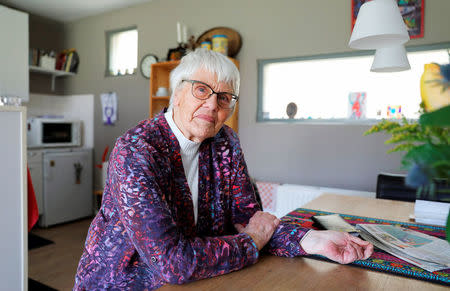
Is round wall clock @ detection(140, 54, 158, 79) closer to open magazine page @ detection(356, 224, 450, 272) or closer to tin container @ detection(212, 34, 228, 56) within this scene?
tin container @ detection(212, 34, 228, 56)

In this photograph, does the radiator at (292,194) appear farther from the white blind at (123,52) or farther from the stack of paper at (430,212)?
the white blind at (123,52)

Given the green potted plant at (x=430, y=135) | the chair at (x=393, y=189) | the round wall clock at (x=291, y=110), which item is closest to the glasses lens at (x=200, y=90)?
the green potted plant at (x=430, y=135)

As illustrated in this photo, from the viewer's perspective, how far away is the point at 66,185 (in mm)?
4117

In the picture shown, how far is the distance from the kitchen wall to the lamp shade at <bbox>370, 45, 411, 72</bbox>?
113cm

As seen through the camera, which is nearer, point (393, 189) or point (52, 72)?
point (393, 189)

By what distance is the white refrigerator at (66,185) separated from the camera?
390 centimetres

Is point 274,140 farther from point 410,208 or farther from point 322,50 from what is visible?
point 410,208

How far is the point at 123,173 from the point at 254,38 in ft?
9.08

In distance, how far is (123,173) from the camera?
924 mm

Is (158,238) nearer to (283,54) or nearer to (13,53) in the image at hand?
(283,54)

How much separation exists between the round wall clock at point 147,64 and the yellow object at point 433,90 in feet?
12.4

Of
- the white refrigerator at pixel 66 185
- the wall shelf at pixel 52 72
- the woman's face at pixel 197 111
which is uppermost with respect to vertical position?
the wall shelf at pixel 52 72

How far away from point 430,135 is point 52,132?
4.41m

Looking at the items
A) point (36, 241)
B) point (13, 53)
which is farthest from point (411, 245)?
point (13, 53)
